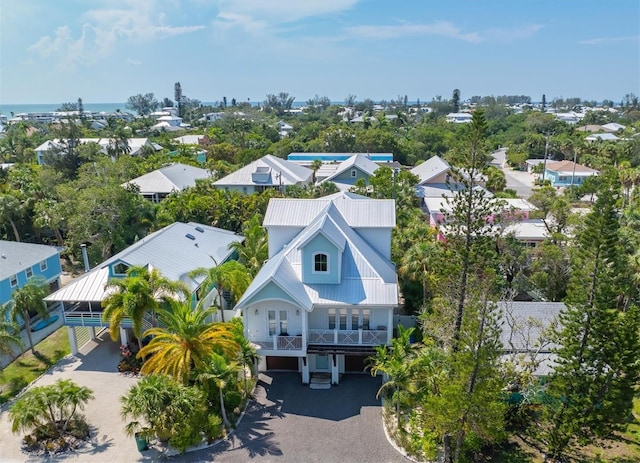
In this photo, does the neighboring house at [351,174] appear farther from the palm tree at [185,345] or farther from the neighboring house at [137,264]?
the palm tree at [185,345]

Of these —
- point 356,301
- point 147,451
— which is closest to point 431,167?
point 356,301

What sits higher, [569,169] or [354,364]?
[569,169]

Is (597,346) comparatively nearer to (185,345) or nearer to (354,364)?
(354,364)

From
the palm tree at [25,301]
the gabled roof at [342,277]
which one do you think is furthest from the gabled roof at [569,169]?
the palm tree at [25,301]

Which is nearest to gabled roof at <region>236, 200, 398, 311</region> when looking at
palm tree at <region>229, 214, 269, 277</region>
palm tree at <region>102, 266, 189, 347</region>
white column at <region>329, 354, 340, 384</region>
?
white column at <region>329, 354, 340, 384</region>

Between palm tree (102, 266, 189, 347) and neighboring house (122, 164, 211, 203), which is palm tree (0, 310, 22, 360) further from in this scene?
neighboring house (122, 164, 211, 203)

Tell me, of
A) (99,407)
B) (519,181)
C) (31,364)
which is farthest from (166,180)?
(519,181)
